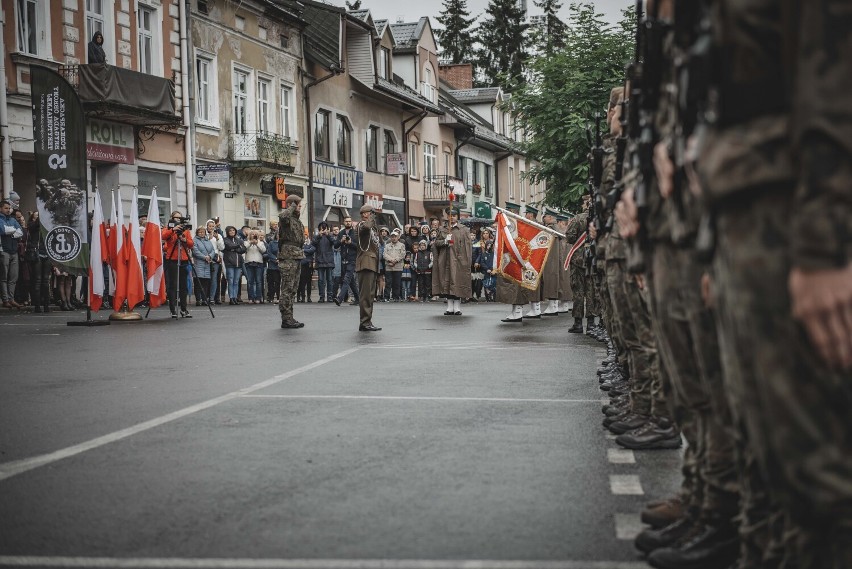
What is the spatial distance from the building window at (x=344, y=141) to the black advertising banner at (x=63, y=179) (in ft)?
75.8

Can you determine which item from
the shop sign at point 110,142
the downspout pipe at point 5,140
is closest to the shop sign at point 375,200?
the shop sign at point 110,142

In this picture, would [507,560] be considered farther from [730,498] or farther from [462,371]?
[462,371]

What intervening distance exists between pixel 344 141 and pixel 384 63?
6617 mm

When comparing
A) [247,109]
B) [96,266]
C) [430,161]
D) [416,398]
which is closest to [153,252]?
[96,266]

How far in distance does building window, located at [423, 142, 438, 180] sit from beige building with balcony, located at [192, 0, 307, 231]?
47.2ft

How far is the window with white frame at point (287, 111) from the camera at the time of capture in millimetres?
38781

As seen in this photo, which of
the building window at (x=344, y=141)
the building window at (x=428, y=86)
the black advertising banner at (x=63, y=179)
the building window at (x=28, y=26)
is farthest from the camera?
the building window at (x=428, y=86)

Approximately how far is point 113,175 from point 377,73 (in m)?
18.8

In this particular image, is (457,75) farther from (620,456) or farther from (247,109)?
(620,456)

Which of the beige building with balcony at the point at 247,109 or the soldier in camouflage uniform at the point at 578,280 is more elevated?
the beige building with balcony at the point at 247,109

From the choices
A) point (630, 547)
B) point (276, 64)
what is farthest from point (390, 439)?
point (276, 64)

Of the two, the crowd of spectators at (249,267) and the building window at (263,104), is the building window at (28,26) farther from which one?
the building window at (263,104)

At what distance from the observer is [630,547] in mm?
4242

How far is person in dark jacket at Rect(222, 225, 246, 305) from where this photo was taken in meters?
28.3
